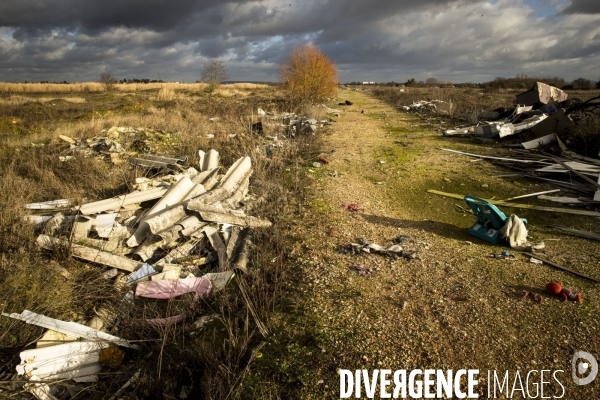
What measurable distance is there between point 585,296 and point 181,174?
667 centimetres

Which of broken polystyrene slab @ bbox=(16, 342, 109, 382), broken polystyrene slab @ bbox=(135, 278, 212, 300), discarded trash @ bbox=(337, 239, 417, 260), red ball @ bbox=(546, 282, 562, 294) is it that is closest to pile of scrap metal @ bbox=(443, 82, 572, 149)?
red ball @ bbox=(546, 282, 562, 294)

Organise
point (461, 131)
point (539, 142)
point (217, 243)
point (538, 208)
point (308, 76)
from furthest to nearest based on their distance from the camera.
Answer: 1. point (308, 76)
2. point (461, 131)
3. point (539, 142)
4. point (538, 208)
5. point (217, 243)

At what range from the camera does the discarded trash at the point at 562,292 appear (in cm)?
328

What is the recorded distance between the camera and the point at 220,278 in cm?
385

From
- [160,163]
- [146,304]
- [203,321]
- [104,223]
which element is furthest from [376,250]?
[160,163]

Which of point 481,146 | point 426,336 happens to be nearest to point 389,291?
point 426,336

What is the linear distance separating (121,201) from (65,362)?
9.30 ft

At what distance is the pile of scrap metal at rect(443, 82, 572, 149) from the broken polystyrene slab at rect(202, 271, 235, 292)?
935 cm

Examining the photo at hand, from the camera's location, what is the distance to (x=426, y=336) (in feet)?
9.39

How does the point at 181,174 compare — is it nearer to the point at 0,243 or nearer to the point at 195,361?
the point at 0,243

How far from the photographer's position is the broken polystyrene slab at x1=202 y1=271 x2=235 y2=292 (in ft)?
12.3

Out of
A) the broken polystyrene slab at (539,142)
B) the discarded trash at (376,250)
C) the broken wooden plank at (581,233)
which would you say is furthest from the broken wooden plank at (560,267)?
the broken polystyrene slab at (539,142)

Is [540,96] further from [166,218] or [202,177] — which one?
[166,218]

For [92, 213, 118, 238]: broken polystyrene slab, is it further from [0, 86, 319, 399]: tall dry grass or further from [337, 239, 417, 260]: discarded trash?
[337, 239, 417, 260]: discarded trash
